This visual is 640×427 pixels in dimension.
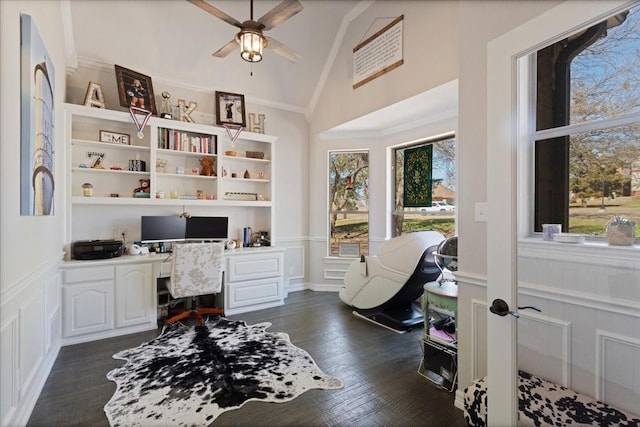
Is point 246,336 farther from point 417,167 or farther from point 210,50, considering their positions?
point 210,50

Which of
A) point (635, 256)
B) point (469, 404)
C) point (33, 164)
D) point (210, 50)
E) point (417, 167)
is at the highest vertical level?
point (210, 50)

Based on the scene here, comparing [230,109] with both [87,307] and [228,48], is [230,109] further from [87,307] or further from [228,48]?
[87,307]

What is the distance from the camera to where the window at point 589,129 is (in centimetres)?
134

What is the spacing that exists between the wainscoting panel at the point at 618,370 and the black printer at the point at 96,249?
4113 millimetres

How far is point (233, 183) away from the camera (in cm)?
457

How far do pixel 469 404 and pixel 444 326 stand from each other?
814mm

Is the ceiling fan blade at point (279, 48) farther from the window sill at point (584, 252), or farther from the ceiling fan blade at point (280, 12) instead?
the window sill at point (584, 252)

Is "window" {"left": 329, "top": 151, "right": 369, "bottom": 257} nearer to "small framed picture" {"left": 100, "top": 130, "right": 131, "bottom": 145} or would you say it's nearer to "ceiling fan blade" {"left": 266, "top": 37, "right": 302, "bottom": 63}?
"ceiling fan blade" {"left": 266, "top": 37, "right": 302, "bottom": 63}

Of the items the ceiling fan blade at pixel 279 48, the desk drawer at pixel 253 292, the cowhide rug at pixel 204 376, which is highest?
the ceiling fan blade at pixel 279 48

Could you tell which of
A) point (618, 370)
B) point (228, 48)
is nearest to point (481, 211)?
point (618, 370)

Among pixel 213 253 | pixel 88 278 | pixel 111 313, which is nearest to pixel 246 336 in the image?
pixel 213 253

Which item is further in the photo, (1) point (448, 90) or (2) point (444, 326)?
(1) point (448, 90)

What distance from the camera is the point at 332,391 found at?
2223 millimetres

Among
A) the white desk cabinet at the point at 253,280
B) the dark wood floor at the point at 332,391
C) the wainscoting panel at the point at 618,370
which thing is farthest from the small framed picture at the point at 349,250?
the wainscoting panel at the point at 618,370
